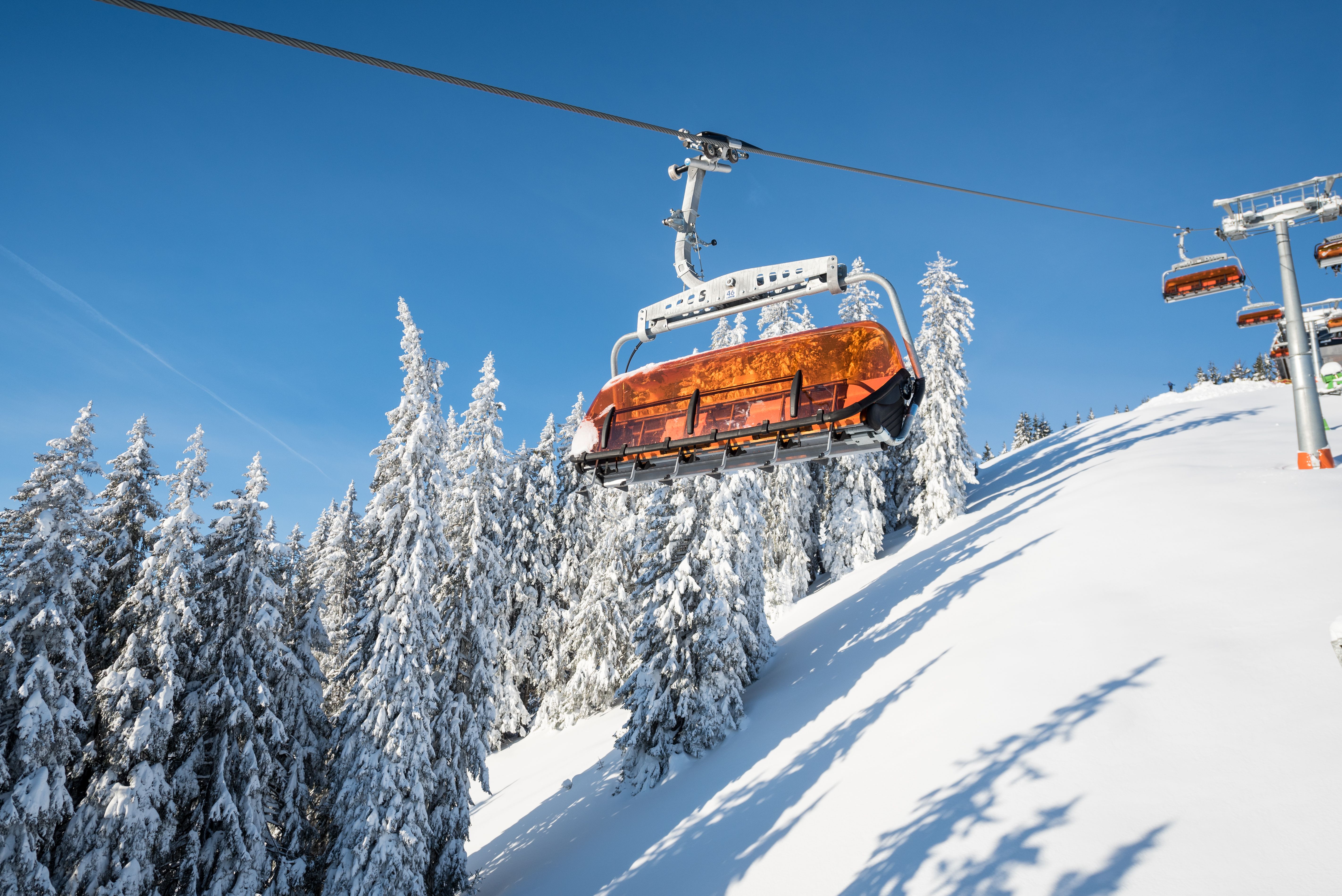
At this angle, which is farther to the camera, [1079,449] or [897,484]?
[897,484]

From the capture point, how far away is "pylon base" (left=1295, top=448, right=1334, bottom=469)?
16672 mm

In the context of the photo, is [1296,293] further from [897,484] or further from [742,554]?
[897,484]

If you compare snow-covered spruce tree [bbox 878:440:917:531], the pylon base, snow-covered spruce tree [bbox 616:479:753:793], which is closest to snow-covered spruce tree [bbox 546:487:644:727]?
snow-covered spruce tree [bbox 616:479:753:793]

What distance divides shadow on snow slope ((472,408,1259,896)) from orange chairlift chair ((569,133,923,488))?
679 cm

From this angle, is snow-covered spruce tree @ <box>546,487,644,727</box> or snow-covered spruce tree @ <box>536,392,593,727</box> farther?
snow-covered spruce tree @ <box>536,392,593,727</box>

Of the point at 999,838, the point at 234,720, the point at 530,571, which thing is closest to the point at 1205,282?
the point at 999,838

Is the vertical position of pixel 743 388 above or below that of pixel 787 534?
above

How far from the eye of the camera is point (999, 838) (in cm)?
938

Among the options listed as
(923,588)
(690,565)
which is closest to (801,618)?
(923,588)

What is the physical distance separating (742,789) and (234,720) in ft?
38.8

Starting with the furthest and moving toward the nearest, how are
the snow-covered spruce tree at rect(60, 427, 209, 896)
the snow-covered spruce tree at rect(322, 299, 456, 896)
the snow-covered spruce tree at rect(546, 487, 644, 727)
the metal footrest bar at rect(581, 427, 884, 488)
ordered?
the snow-covered spruce tree at rect(546, 487, 644, 727) < the snow-covered spruce tree at rect(322, 299, 456, 896) < the snow-covered spruce tree at rect(60, 427, 209, 896) < the metal footrest bar at rect(581, 427, 884, 488)

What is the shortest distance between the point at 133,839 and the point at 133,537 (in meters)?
6.59

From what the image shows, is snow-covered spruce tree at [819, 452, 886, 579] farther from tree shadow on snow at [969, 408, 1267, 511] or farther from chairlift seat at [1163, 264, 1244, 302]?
chairlift seat at [1163, 264, 1244, 302]

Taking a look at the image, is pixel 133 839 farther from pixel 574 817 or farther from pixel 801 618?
pixel 801 618
